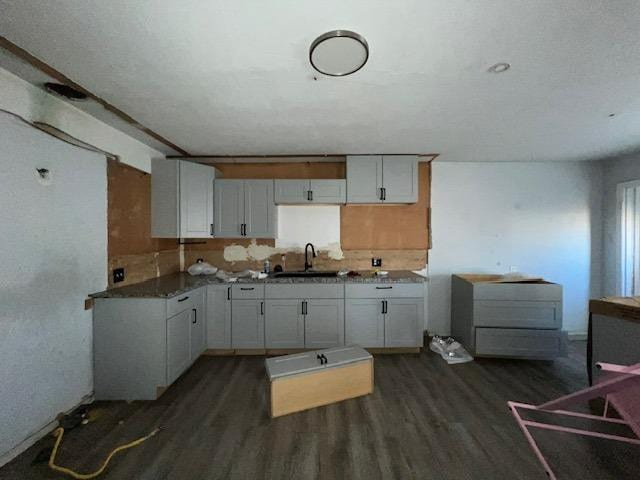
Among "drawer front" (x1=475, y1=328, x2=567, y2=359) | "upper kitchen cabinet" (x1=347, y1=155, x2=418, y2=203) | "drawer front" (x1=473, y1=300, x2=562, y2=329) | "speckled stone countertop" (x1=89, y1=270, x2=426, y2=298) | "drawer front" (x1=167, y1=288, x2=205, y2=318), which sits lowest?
"drawer front" (x1=475, y1=328, x2=567, y2=359)

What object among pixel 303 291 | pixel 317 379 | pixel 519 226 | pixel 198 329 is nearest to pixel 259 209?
pixel 303 291

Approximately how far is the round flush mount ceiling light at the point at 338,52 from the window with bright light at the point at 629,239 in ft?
13.2

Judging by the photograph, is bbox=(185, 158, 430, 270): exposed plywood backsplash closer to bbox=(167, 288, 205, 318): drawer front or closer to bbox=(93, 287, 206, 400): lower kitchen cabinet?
bbox=(167, 288, 205, 318): drawer front

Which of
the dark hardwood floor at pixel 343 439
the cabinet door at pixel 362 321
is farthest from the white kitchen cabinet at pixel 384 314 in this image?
the dark hardwood floor at pixel 343 439

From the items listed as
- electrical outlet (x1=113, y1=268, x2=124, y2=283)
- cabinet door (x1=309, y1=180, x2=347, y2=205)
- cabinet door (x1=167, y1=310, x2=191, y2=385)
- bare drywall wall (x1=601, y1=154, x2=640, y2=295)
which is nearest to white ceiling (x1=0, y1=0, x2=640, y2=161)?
cabinet door (x1=309, y1=180, x2=347, y2=205)

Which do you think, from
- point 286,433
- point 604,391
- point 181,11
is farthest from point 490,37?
point 286,433

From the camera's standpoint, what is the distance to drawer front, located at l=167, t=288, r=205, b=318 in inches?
90.2

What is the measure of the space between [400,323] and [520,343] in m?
1.30

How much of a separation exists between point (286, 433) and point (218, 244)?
8.05ft

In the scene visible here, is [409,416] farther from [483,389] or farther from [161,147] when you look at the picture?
[161,147]

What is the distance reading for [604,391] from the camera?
3.70ft

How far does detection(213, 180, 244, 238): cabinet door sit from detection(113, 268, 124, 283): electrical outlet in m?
1.05

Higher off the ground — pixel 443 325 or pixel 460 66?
pixel 460 66

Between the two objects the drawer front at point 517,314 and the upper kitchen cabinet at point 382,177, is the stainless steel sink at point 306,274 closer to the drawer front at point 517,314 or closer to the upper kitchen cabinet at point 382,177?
the upper kitchen cabinet at point 382,177
